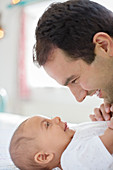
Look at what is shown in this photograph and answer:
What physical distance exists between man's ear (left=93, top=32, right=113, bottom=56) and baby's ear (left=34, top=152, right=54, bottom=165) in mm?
563

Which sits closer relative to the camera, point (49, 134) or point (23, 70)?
point (49, 134)

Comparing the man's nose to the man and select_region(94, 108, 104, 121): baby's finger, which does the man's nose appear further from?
select_region(94, 108, 104, 121): baby's finger

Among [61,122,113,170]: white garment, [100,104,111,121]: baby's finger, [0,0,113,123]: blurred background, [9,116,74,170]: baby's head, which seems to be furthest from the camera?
[0,0,113,123]: blurred background

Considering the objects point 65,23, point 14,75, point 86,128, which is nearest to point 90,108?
point 14,75

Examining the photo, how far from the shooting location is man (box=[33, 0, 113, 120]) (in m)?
1.33

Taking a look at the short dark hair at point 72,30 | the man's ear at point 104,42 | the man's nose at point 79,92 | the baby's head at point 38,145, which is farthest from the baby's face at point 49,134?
the man's ear at point 104,42

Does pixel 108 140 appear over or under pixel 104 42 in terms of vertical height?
under

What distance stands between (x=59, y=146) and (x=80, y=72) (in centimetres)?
38

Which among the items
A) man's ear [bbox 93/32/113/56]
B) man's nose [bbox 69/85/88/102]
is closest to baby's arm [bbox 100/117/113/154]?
man's nose [bbox 69/85/88/102]

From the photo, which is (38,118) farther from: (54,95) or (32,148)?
(54,95)

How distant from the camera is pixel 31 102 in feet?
15.2

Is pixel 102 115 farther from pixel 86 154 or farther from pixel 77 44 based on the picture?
pixel 77 44

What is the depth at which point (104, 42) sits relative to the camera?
4.35 ft

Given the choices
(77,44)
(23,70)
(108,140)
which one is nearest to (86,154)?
(108,140)
